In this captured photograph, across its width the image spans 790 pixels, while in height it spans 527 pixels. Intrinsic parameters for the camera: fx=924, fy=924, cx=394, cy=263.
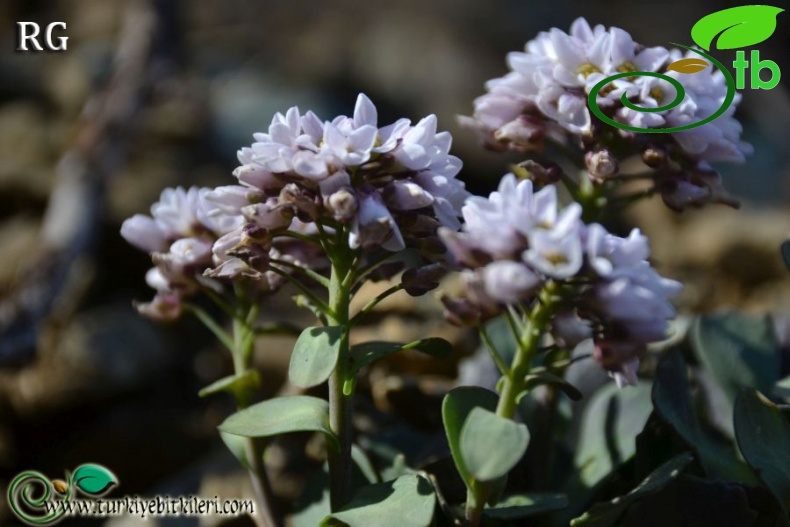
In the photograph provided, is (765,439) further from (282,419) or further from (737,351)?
(282,419)

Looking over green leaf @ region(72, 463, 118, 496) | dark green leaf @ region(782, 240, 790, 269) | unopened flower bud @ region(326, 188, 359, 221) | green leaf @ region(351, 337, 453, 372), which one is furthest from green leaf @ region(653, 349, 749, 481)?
green leaf @ region(72, 463, 118, 496)

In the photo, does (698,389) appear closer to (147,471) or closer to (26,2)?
(147,471)

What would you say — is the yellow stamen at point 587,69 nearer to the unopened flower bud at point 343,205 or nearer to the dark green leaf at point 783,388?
the unopened flower bud at point 343,205

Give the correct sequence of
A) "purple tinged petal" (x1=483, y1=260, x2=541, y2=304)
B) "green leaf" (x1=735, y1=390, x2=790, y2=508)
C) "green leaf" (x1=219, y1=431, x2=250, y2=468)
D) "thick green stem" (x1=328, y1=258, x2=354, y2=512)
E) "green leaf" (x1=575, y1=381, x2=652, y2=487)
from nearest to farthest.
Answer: "purple tinged petal" (x1=483, y1=260, x2=541, y2=304) < "thick green stem" (x1=328, y1=258, x2=354, y2=512) < "green leaf" (x1=735, y1=390, x2=790, y2=508) < "green leaf" (x1=219, y1=431, x2=250, y2=468) < "green leaf" (x1=575, y1=381, x2=652, y2=487)

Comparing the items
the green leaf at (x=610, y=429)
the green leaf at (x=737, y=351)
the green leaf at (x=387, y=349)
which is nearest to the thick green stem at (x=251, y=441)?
the green leaf at (x=387, y=349)

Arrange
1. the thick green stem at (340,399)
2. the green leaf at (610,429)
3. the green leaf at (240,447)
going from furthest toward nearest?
the green leaf at (610,429) < the green leaf at (240,447) < the thick green stem at (340,399)

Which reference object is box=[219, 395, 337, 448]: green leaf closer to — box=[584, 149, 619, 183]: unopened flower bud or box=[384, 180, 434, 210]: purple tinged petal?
box=[384, 180, 434, 210]: purple tinged petal

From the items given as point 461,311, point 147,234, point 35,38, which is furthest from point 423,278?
point 35,38
